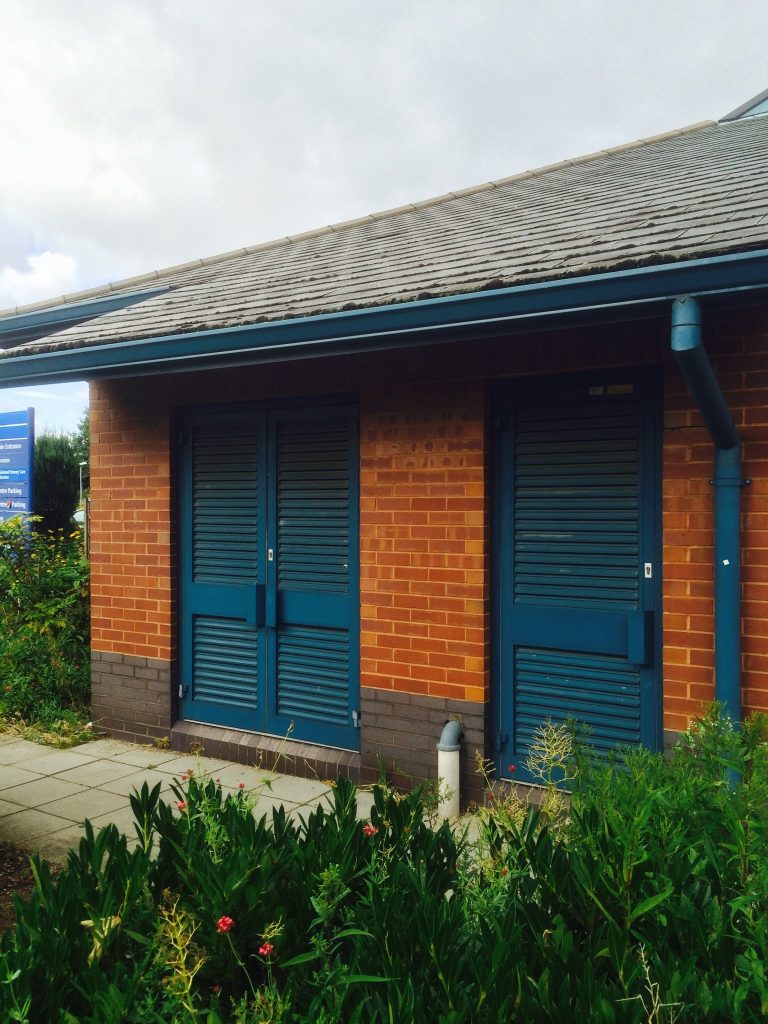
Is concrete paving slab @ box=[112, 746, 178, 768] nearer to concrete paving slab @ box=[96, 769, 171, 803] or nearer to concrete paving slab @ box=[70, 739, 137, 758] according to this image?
concrete paving slab @ box=[70, 739, 137, 758]

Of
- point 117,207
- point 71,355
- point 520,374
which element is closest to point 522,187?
point 520,374

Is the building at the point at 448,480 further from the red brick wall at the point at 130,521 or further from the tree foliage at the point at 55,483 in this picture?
the tree foliage at the point at 55,483

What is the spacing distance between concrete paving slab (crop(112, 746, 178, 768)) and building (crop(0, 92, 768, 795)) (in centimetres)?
15

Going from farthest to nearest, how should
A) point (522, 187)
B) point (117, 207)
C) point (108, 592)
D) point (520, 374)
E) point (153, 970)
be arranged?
point (117, 207)
point (522, 187)
point (108, 592)
point (520, 374)
point (153, 970)

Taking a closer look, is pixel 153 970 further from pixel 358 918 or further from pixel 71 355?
pixel 71 355

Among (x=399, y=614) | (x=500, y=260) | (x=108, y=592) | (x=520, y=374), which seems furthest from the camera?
(x=108, y=592)

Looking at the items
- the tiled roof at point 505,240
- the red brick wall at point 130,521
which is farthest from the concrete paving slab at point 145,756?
the tiled roof at point 505,240

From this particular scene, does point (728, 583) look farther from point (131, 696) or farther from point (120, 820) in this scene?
point (131, 696)

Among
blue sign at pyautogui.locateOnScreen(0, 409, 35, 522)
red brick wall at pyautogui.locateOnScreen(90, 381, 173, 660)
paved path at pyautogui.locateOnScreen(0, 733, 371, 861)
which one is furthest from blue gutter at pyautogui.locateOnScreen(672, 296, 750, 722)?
blue sign at pyautogui.locateOnScreen(0, 409, 35, 522)

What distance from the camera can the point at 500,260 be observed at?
4.52 m

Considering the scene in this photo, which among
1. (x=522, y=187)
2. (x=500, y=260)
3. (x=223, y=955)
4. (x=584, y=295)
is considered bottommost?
(x=223, y=955)

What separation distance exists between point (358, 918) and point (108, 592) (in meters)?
5.24

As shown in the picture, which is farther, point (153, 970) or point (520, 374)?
point (520, 374)

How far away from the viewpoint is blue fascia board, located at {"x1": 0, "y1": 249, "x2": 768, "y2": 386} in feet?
11.6
